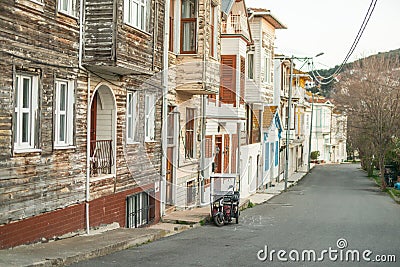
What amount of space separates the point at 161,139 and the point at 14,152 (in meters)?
9.08

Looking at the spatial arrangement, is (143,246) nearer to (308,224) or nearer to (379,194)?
(308,224)

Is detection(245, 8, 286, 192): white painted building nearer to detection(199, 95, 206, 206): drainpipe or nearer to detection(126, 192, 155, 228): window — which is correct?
detection(199, 95, 206, 206): drainpipe

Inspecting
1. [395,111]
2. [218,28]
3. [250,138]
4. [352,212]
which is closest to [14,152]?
[218,28]

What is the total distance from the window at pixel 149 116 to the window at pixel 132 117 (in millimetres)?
803

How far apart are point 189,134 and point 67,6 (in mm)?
10617

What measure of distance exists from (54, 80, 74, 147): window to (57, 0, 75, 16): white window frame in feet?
4.91

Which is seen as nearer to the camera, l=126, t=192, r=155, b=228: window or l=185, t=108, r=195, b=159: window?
l=126, t=192, r=155, b=228: window

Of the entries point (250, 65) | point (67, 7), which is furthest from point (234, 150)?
point (67, 7)

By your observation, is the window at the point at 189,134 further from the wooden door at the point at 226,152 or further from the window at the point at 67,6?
the window at the point at 67,6

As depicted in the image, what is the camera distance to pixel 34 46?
12086 millimetres

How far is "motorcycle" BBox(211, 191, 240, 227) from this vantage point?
1995 centimetres

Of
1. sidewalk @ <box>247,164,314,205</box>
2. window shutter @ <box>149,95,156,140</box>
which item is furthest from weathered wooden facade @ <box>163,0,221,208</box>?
sidewalk @ <box>247,164,314,205</box>

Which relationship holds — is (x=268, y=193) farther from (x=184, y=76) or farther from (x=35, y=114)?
(x=35, y=114)

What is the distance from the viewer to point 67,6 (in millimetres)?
13672
